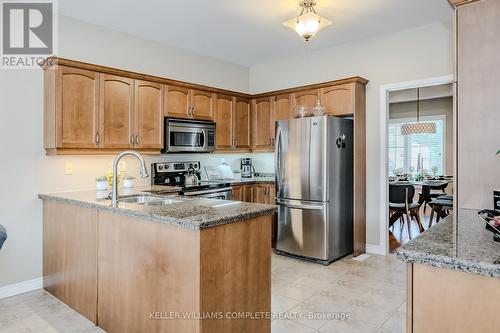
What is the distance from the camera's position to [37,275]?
3.17 metres

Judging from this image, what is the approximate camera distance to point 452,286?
101 cm

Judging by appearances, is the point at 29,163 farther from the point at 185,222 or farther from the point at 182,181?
the point at 185,222

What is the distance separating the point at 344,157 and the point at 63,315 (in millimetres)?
3196

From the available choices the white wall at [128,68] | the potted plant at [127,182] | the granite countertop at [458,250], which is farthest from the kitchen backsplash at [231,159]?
the granite countertop at [458,250]

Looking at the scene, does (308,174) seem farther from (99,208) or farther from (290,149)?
(99,208)

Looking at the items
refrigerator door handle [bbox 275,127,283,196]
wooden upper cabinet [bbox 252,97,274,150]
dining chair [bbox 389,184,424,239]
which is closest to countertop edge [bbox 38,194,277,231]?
refrigerator door handle [bbox 275,127,283,196]

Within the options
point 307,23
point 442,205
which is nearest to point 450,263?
point 307,23

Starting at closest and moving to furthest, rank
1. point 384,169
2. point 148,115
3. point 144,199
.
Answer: point 144,199, point 148,115, point 384,169

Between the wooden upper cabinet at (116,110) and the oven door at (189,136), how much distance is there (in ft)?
1.62

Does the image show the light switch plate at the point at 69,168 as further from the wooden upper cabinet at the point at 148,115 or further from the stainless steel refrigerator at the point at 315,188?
the stainless steel refrigerator at the point at 315,188

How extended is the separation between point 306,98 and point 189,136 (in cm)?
162

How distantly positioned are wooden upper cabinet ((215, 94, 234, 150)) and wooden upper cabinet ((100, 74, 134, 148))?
1.28m

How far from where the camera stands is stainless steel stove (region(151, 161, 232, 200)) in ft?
13.0

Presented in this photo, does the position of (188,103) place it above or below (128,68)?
below
